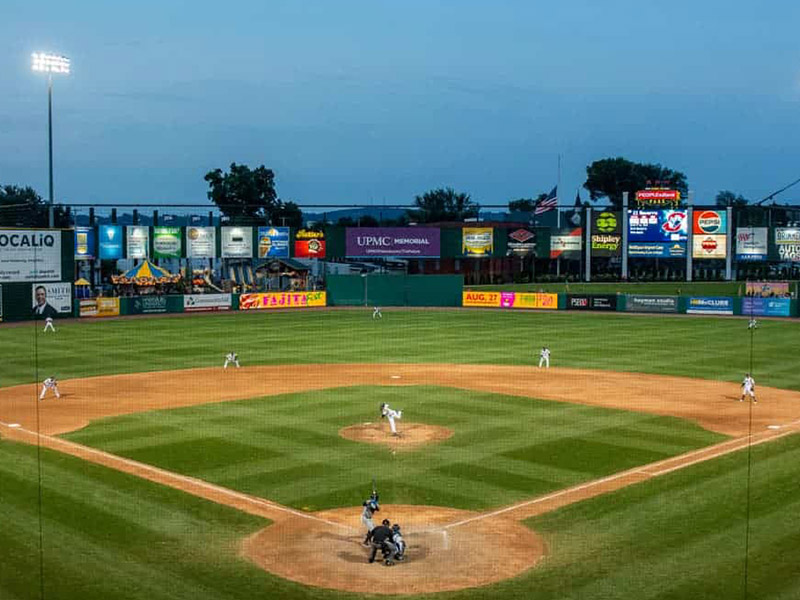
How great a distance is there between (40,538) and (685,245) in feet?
272

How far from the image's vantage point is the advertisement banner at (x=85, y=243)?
74.4 metres

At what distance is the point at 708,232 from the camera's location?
91.0m

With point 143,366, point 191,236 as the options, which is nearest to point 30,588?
point 143,366

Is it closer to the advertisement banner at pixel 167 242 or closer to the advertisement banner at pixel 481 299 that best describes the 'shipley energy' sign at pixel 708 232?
the advertisement banner at pixel 481 299

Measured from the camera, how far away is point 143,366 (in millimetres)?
39281

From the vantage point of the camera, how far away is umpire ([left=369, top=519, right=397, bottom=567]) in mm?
14477

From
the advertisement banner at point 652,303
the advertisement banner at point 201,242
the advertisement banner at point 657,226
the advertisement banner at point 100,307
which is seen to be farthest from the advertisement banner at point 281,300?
the advertisement banner at point 657,226

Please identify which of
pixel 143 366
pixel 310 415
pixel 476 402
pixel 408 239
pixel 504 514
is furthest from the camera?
pixel 408 239

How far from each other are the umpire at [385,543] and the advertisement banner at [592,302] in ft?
190

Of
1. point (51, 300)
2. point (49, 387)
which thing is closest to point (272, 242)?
point (51, 300)

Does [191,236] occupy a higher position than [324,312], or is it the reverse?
[191,236]

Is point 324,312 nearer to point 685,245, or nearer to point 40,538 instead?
point 685,245

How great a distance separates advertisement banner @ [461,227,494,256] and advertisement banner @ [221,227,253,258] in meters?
21.8

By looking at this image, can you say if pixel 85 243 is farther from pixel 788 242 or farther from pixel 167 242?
pixel 788 242
